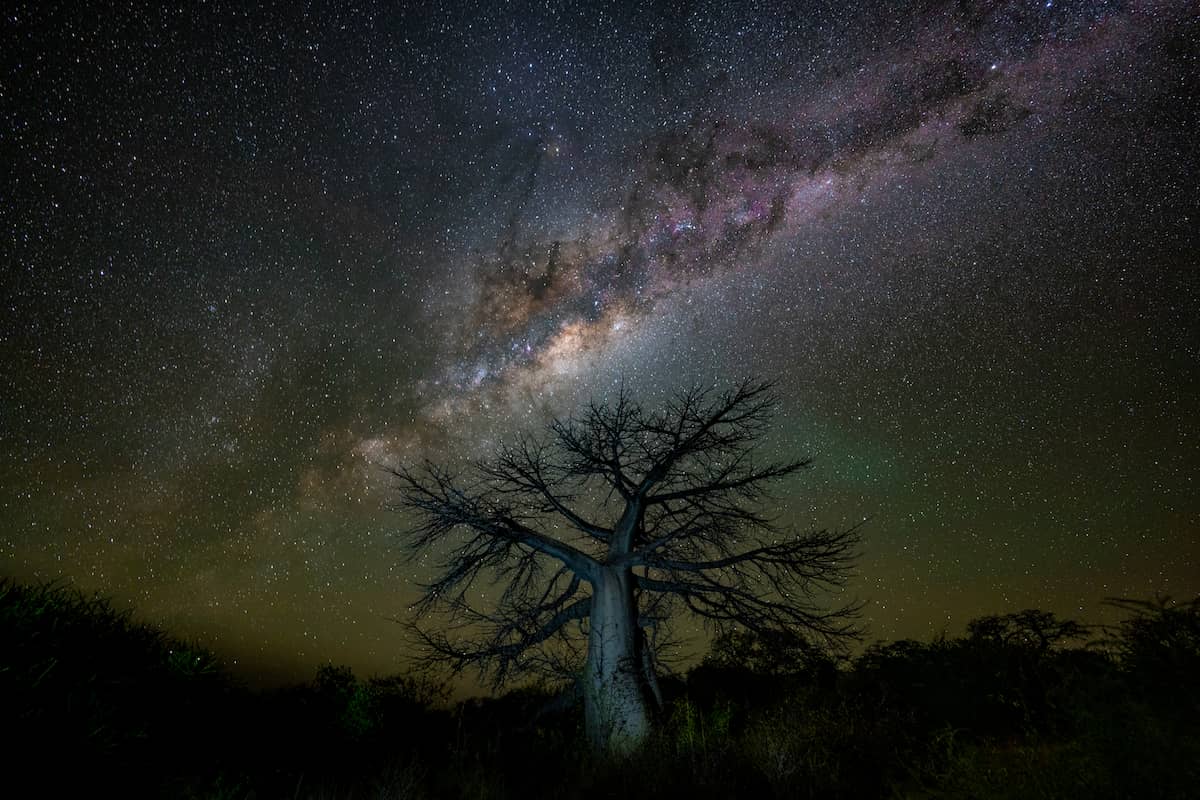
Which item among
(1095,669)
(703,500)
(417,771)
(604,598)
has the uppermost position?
(703,500)

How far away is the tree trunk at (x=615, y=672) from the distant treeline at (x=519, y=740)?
1.51ft

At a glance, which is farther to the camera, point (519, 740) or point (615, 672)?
point (519, 740)

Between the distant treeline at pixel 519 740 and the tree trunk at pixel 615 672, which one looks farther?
the tree trunk at pixel 615 672

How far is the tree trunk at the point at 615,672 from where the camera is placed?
7.64m

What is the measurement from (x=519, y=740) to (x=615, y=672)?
205cm

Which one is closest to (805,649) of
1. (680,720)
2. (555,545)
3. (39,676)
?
(680,720)

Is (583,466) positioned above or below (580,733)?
above

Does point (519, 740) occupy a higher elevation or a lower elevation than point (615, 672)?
lower

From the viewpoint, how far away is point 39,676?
9.11ft

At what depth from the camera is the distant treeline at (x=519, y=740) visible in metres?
2.72

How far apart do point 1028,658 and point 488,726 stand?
11.9m

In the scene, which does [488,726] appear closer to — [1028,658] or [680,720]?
[680,720]

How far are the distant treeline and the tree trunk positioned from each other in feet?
1.51

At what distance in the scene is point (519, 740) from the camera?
885cm
